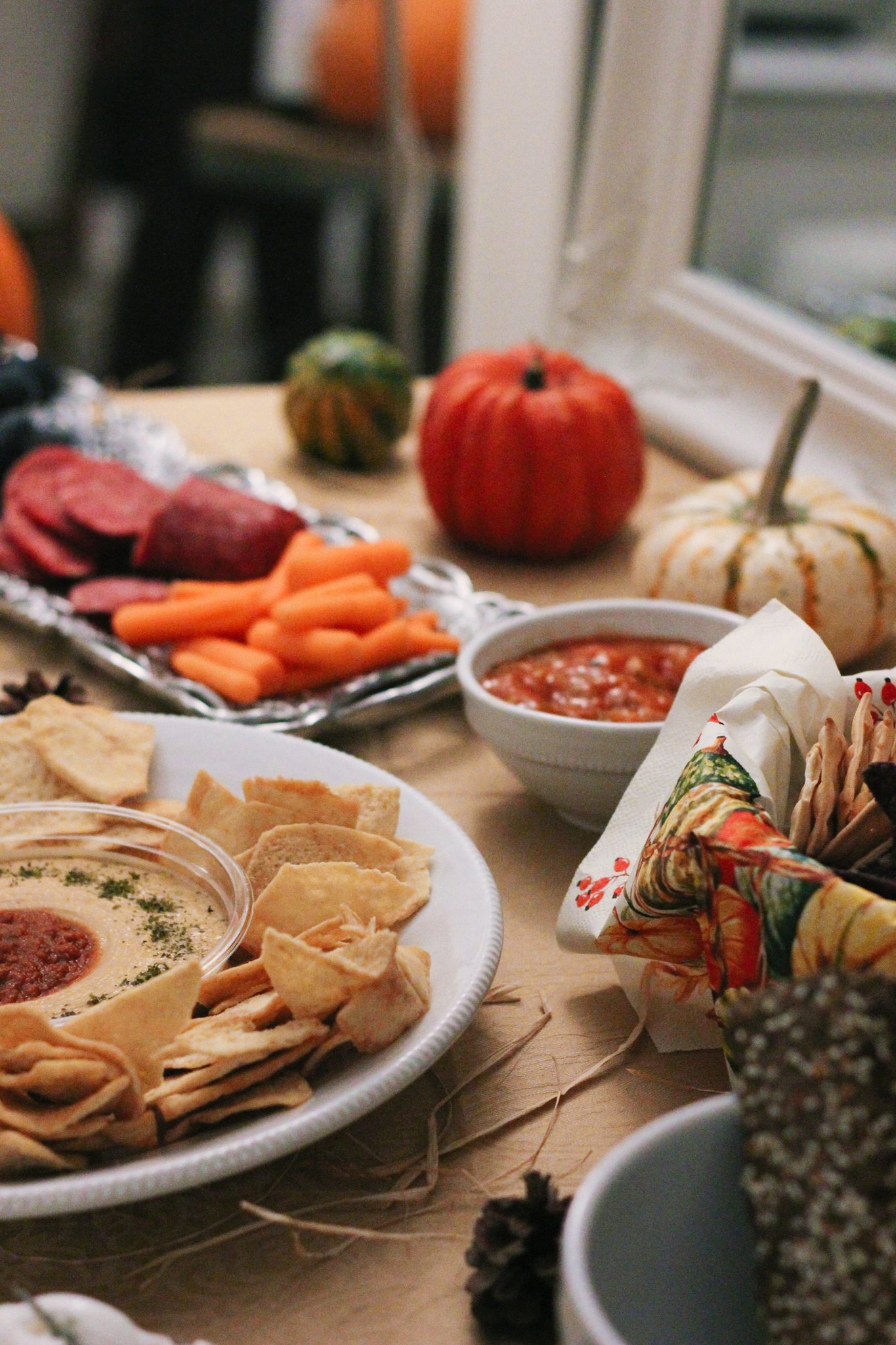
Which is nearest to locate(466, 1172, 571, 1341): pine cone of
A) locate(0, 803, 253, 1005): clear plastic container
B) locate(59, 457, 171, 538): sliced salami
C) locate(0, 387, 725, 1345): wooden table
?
locate(0, 387, 725, 1345): wooden table

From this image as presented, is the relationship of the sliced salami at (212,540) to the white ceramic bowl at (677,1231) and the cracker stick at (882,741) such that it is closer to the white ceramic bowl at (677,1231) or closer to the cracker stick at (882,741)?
the cracker stick at (882,741)

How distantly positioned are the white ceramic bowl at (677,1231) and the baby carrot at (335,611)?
0.83 m

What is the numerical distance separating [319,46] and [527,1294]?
401cm

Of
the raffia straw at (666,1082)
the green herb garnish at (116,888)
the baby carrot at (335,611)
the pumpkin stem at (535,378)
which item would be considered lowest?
the raffia straw at (666,1082)

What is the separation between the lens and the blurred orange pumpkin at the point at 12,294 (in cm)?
255

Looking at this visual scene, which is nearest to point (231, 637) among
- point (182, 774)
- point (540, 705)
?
point (182, 774)

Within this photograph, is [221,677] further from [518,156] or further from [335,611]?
[518,156]

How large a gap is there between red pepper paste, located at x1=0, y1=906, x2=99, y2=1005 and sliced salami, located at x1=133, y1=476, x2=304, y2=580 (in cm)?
63

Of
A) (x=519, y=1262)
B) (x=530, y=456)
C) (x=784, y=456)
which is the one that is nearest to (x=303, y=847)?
(x=519, y=1262)

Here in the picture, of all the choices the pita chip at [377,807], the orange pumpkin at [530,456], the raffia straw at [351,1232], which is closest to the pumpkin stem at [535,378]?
the orange pumpkin at [530,456]

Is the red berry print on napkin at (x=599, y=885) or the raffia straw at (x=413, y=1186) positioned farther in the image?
the red berry print on napkin at (x=599, y=885)

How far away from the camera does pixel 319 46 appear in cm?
412

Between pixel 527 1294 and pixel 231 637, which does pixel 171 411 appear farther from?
pixel 527 1294

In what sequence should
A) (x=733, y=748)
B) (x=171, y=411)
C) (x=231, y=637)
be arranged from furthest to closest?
(x=171, y=411), (x=231, y=637), (x=733, y=748)
